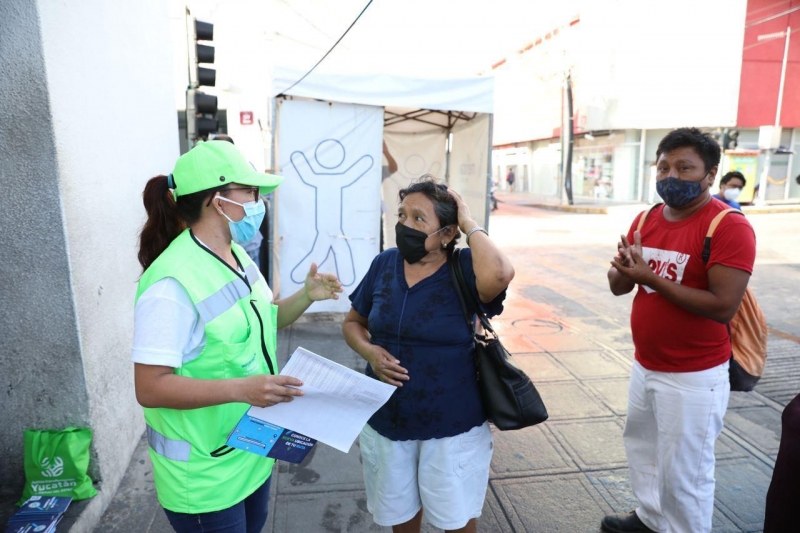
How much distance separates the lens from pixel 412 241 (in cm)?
208

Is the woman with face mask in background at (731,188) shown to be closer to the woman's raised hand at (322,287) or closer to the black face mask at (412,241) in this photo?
the black face mask at (412,241)

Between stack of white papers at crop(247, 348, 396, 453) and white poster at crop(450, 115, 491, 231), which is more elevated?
white poster at crop(450, 115, 491, 231)

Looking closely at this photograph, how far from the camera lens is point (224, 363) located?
161 cm

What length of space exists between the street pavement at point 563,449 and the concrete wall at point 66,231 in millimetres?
604

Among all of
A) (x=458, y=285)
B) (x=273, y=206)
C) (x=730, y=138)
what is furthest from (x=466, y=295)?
(x=730, y=138)

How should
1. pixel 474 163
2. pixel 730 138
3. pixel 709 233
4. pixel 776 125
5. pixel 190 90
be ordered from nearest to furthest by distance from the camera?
pixel 709 233, pixel 190 90, pixel 474 163, pixel 730 138, pixel 776 125

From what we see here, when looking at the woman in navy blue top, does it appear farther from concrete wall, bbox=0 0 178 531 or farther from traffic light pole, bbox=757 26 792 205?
traffic light pole, bbox=757 26 792 205

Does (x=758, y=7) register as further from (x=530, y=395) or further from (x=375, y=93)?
(x=530, y=395)

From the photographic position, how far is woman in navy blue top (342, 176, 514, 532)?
205 cm

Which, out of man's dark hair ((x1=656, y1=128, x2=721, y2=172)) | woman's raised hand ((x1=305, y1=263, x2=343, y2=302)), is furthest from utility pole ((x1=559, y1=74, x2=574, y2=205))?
woman's raised hand ((x1=305, y1=263, x2=343, y2=302))

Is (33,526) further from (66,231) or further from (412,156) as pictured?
(412,156)

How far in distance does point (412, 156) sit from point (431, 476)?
21.7ft

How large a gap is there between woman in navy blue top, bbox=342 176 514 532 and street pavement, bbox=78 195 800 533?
868mm

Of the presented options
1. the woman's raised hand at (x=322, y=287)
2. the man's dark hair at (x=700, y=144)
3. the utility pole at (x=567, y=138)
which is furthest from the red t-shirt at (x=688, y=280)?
the utility pole at (x=567, y=138)
